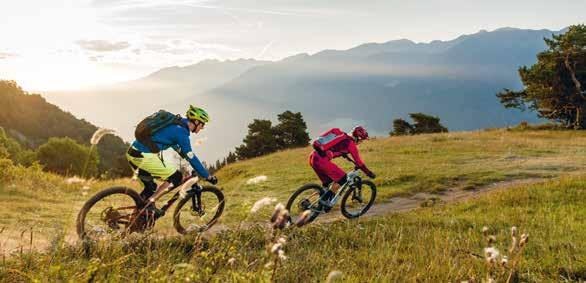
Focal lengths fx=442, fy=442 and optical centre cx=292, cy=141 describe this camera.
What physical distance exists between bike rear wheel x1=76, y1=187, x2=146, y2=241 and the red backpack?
459 centimetres

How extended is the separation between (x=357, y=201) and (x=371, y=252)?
546 cm

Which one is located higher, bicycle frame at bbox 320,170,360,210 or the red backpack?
the red backpack

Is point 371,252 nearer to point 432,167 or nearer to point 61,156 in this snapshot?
point 432,167

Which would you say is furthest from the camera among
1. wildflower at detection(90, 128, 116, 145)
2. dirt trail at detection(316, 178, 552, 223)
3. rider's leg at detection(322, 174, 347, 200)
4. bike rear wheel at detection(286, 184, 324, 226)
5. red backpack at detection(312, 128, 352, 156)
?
dirt trail at detection(316, 178, 552, 223)

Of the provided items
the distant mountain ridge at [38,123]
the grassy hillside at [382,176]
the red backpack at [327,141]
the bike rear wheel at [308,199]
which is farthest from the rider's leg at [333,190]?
the distant mountain ridge at [38,123]

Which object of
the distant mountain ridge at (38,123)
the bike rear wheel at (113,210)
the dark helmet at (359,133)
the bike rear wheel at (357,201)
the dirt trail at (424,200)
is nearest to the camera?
the bike rear wheel at (113,210)

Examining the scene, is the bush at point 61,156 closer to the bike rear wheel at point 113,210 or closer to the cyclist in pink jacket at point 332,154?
the cyclist in pink jacket at point 332,154

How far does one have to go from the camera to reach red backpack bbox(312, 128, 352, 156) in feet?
37.3

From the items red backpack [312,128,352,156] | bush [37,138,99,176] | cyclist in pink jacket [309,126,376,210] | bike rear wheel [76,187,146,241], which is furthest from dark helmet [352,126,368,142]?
bush [37,138,99,176]

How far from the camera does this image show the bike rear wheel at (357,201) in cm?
1227

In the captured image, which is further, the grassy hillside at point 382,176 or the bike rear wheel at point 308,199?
the grassy hillside at point 382,176

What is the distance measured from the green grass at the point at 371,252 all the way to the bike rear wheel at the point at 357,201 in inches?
46.2

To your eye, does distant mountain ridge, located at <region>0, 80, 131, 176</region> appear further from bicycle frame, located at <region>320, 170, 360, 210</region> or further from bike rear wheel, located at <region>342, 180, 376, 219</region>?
bicycle frame, located at <region>320, 170, 360, 210</region>

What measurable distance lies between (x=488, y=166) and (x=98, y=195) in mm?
19792
